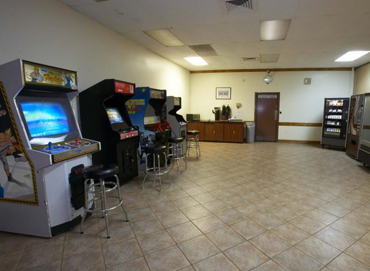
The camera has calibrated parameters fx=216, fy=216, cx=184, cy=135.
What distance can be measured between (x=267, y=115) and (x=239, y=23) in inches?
224

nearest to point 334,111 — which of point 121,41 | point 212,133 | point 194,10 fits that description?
point 212,133

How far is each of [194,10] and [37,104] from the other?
2739mm

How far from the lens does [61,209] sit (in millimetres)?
2471

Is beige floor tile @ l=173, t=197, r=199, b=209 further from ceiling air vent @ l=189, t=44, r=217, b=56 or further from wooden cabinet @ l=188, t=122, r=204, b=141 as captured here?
wooden cabinet @ l=188, t=122, r=204, b=141

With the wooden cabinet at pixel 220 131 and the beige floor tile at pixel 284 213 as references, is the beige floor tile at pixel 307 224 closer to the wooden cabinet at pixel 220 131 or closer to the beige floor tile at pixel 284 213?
the beige floor tile at pixel 284 213

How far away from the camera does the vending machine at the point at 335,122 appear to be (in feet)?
23.7

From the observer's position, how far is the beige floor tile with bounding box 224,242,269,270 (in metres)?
2.01

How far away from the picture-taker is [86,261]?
203 centimetres

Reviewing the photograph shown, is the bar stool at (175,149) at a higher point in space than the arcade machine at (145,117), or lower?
lower

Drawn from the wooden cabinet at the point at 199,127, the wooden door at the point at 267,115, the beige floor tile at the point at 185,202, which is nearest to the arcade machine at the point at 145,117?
the beige floor tile at the point at 185,202

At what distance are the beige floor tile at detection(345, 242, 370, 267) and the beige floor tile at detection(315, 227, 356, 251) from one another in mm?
44

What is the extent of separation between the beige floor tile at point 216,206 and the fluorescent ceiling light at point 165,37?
356 cm

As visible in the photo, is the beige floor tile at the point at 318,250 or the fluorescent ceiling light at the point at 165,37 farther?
the fluorescent ceiling light at the point at 165,37

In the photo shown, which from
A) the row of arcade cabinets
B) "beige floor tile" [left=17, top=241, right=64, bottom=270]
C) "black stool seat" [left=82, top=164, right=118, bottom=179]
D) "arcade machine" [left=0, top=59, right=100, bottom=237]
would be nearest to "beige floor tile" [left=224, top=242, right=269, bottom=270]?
"black stool seat" [left=82, top=164, right=118, bottom=179]
